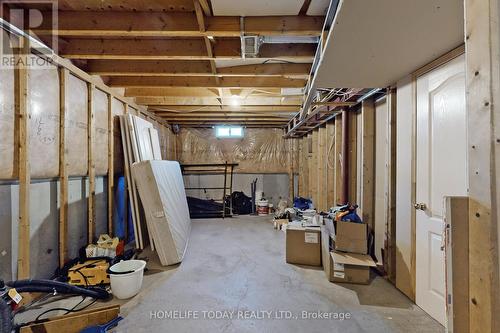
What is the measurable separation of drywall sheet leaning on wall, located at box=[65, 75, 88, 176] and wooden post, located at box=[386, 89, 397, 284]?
3274 millimetres

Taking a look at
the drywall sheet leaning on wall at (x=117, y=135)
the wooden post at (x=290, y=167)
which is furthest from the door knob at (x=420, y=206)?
the wooden post at (x=290, y=167)

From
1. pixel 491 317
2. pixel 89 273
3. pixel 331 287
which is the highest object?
pixel 491 317

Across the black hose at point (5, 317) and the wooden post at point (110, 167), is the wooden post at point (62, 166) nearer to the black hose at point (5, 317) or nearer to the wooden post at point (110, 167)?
the wooden post at point (110, 167)

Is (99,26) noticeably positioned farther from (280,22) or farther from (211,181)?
(211,181)

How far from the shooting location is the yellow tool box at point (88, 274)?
234 cm

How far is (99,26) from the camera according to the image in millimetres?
1983

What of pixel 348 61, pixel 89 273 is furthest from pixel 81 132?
pixel 348 61

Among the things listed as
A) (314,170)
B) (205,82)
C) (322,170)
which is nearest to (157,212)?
(205,82)

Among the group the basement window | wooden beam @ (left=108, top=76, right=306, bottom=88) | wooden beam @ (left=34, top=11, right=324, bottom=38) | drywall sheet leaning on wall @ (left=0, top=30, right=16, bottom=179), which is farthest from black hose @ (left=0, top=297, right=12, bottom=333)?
the basement window

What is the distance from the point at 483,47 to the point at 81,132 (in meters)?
3.34

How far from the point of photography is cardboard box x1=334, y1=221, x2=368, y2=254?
100 inches

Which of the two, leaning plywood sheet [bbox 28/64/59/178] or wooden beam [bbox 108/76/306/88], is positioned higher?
wooden beam [bbox 108/76/306/88]

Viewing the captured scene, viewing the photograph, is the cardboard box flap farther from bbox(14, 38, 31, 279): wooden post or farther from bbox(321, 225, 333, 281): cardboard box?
bbox(14, 38, 31, 279): wooden post

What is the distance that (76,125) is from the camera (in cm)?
271
